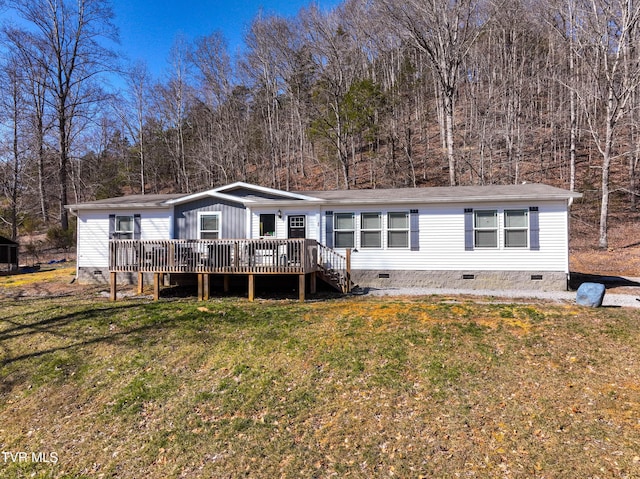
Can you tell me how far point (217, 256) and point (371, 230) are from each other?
5.11 meters

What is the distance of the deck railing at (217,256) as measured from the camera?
10.3 meters

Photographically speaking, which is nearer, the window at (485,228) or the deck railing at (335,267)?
the window at (485,228)

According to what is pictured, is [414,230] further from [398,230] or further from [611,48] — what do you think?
[611,48]

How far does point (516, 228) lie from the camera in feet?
36.7

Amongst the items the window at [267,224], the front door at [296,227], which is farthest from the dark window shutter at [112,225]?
the front door at [296,227]

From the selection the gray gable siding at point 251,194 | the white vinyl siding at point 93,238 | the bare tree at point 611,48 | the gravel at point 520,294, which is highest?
the bare tree at point 611,48

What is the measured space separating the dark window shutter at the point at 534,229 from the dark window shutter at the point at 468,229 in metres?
1.70

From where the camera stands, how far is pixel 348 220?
12.3m

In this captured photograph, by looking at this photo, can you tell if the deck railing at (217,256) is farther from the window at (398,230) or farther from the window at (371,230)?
the window at (398,230)

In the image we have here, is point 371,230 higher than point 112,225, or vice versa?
point 112,225

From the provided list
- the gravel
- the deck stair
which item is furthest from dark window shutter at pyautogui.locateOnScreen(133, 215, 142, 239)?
the gravel

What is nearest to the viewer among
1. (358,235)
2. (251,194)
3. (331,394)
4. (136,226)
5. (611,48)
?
(331,394)

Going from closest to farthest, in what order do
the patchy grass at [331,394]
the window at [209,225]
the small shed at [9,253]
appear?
1. the patchy grass at [331,394]
2. the window at [209,225]
3. the small shed at [9,253]

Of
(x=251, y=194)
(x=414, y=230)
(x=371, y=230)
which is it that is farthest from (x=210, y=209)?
(x=414, y=230)
